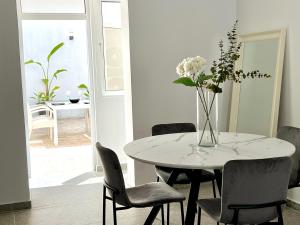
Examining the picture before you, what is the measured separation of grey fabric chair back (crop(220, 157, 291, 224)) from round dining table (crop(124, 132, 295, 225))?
165 mm

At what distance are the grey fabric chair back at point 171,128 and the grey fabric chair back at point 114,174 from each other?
3.48 ft

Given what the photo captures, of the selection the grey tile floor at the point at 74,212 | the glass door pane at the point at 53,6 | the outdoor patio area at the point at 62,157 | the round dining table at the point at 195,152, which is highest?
the glass door pane at the point at 53,6

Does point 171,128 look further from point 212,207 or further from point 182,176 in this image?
point 212,207

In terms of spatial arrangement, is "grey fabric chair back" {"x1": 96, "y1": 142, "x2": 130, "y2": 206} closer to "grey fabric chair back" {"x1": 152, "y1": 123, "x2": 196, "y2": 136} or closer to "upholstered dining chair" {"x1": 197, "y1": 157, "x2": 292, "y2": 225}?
"upholstered dining chair" {"x1": 197, "y1": 157, "x2": 292, "y2": 225}

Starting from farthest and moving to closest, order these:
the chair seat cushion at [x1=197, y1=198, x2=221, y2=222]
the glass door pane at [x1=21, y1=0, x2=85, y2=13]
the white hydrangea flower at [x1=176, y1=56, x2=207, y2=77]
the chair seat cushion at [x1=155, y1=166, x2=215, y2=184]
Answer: the glass door pane at [x1=21, y1=0, x2=85, y2=13] < the chair seat cushion at [x1=155, y1=166, x2=215, y2=184] < the white hydrangea flower at [x1=176, y1=56, x2=207, y2=77] < the chair seat cushion at [x1=197, y1=198, x2=221, y2=222]

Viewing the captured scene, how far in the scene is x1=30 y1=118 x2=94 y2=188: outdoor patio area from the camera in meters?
5.18

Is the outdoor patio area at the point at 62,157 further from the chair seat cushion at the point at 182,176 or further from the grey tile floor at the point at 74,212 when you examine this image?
the chair seat cushion at the point at 182,176

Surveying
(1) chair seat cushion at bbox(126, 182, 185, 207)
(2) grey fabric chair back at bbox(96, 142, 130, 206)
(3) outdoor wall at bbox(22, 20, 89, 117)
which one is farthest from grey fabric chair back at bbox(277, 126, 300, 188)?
(3) outdoor wall at bbox(22, 20, 89, 117)

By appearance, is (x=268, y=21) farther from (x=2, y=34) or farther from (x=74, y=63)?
(x=74, y=63)

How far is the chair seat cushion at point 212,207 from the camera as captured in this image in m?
2.39

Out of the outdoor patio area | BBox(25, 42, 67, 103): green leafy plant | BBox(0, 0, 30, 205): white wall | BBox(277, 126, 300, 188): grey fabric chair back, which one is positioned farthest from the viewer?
BBox(25, 42, 67, 103): green leafy plant

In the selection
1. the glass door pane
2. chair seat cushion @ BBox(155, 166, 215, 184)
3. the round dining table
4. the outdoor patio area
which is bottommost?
the outdoor patio area

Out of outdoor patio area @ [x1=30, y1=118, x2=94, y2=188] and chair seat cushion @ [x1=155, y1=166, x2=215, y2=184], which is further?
outdoor patio area @ [x1=30, y1=118, x2=94, y2=188]

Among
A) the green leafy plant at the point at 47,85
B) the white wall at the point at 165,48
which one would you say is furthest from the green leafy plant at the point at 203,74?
the green leafy plant at the point at 47,85
